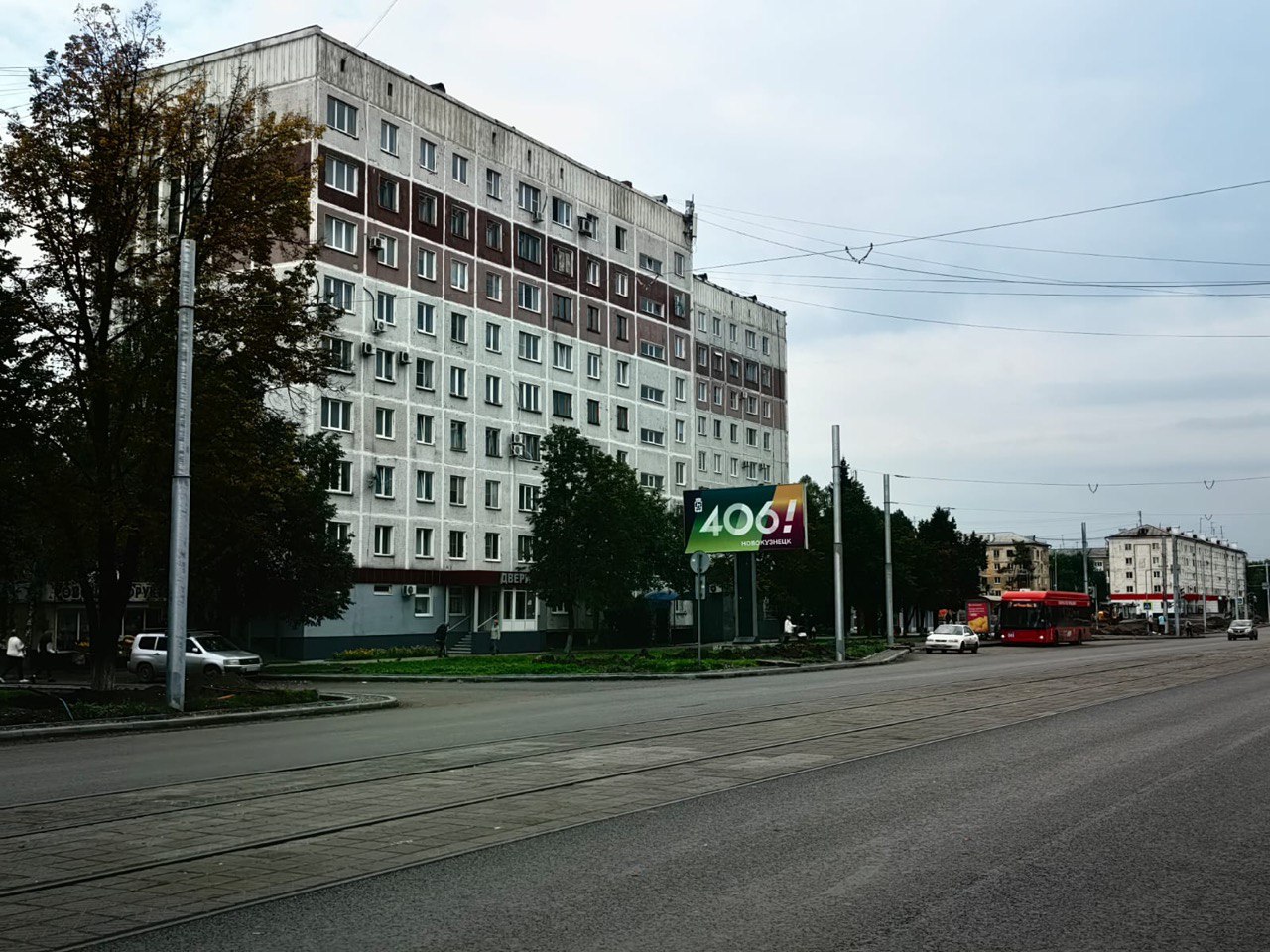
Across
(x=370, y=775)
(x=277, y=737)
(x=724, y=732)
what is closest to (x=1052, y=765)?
(x=724, y=732)

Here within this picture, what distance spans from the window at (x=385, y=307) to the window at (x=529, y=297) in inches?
375

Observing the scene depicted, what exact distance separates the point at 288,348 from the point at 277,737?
1114 cm

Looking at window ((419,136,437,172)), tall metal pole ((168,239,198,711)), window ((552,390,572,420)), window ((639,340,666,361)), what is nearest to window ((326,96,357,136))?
window ((419,136,437,172))

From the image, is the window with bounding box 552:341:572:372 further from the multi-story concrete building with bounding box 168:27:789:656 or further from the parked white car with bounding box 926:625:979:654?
the parked white car with bounding box 926:625:979:654

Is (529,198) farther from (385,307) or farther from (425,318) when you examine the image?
(385,307)

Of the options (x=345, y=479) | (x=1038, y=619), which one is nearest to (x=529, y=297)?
(x=345, y=479)

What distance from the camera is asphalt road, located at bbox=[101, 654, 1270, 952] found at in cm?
571

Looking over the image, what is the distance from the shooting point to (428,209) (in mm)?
59156

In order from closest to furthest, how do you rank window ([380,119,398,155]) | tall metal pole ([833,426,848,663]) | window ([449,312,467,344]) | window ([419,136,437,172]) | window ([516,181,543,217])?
tall metal pole ([833,426,848,663]) < window ([380,119,398,155]) < window ([419,136,437,172]) < window ([449,312,467,344]) < window ([516,181,543,217])

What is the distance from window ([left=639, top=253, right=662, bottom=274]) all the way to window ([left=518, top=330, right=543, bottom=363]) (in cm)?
1213

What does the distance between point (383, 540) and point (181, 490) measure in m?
34.5

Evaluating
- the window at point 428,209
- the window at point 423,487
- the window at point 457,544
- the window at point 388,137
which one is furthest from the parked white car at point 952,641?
the window at point 388,137

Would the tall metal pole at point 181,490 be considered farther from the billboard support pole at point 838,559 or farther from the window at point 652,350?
the window at point 652,350

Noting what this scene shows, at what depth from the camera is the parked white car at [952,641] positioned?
5719 centimetres
